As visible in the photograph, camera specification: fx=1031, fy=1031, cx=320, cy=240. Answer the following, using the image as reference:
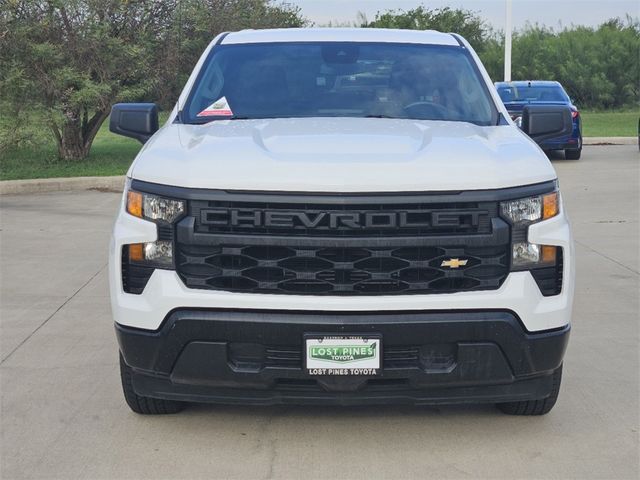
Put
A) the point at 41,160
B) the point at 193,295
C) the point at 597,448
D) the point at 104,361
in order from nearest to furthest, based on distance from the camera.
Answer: the point at 193,295 → the point at 597,448 → the point at 104,361 → the point at 41,160

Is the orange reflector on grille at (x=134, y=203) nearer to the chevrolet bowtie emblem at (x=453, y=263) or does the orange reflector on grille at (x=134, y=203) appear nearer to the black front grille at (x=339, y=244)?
the black front grille at (x=339, y=244)

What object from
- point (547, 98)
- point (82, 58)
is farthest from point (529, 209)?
point (547, 98)

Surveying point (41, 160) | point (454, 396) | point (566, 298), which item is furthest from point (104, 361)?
point (41, 160)

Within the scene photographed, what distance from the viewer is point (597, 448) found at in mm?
4660

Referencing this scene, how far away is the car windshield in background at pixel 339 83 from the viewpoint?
5.71m

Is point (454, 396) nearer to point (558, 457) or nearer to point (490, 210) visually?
point (558, 457)

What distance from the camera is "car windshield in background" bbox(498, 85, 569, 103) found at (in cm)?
2073

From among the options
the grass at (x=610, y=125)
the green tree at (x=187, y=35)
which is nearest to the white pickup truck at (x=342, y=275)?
the green tree at (x=187, y=35)

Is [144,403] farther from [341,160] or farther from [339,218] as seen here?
[341,160]

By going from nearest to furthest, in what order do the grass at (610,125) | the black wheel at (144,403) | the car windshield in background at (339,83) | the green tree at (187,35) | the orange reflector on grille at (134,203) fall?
the orange reflector on grille at (134,203) → the black wheel at (144,403) → the car windshield in background at (339,83) → the green tree at (187,35) → the grass at (610,125)

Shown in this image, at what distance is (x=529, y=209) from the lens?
4.45 metres

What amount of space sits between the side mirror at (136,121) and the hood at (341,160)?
91 centimetres

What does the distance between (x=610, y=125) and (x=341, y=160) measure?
90.8 ft

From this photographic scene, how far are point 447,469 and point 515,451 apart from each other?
40 cm
